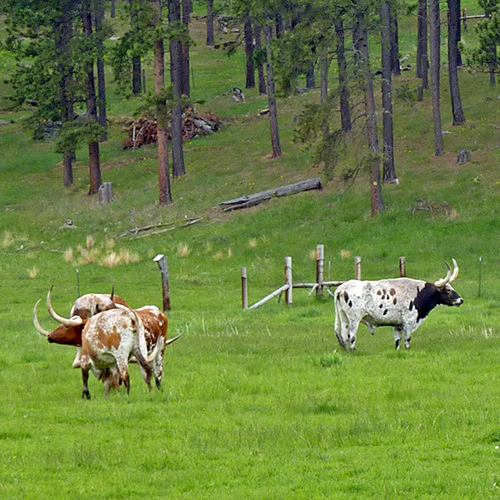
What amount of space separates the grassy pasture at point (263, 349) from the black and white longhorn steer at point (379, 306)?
577 mm

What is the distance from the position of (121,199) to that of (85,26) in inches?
434

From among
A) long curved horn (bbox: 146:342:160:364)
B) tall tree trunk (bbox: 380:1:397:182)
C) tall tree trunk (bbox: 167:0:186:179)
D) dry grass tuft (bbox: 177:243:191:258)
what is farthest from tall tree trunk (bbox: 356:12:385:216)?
long curved horn (bbox: 146:342:160:364)

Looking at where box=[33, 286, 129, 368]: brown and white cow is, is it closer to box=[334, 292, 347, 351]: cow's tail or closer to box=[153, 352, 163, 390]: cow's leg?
box=[153, 352, 163, 390]: cow's leg

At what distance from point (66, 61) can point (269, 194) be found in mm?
15522

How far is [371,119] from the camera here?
1433 inches

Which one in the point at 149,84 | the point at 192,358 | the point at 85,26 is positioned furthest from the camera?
the point at 149,84

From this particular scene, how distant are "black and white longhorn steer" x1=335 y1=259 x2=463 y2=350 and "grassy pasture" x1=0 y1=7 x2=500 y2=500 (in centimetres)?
58

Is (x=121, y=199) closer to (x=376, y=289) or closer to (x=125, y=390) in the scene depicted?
(x=376, y=289)

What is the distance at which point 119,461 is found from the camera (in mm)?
10219

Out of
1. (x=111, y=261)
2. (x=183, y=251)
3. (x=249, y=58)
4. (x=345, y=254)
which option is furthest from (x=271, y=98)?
(x=111, y=261)

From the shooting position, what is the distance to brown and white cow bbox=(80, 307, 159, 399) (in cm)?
1307

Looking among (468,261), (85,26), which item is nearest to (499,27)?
(468,261)

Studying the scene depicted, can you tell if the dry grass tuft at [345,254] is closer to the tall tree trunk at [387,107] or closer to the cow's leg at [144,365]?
the tall tree trunk at [387,107]

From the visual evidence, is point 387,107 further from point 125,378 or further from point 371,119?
point 125,378
